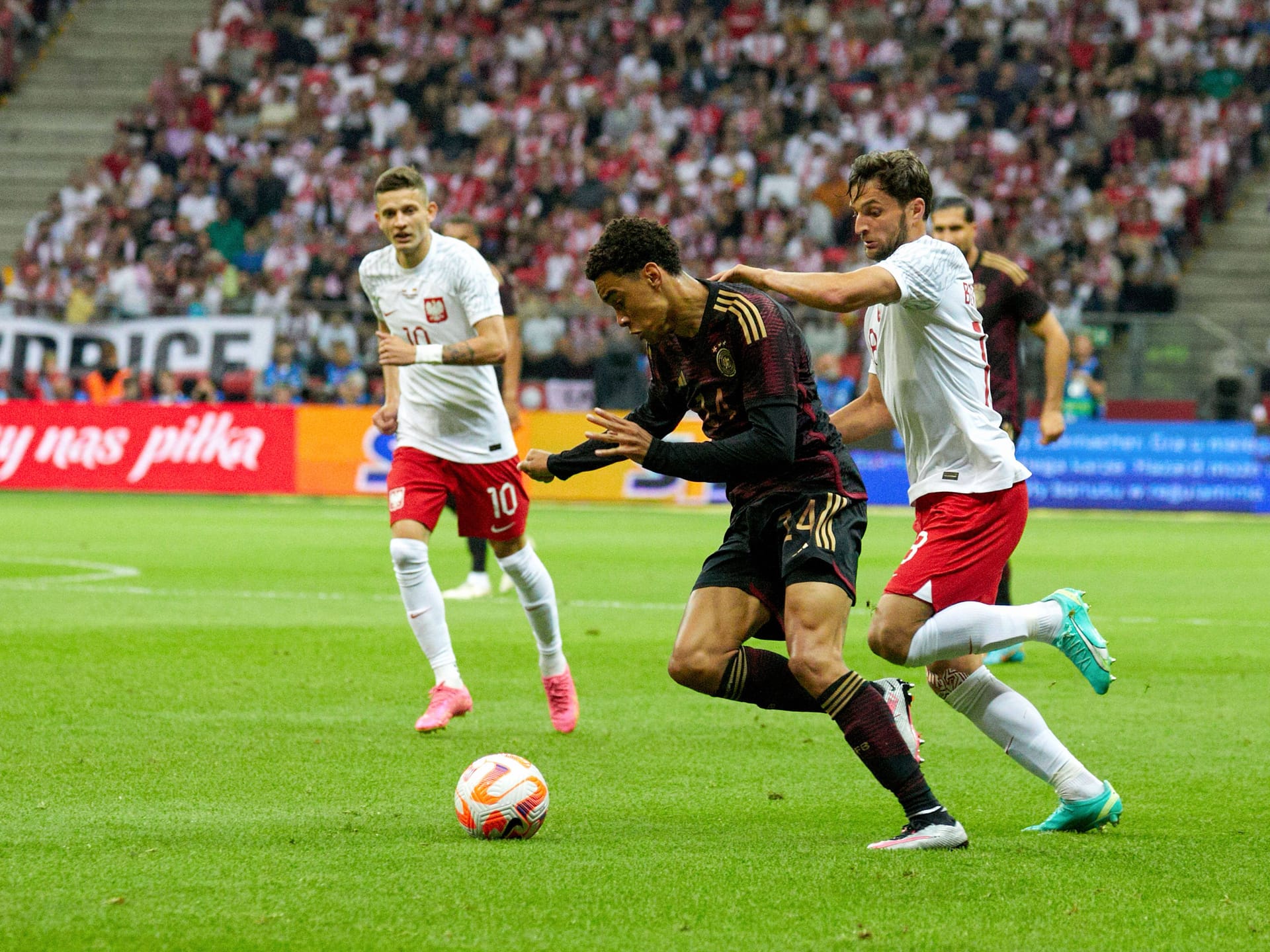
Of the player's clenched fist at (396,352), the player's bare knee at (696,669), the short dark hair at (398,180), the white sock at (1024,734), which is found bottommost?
the white sock at (1024,734)

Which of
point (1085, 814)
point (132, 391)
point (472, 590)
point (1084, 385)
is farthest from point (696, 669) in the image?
point (132, 391)

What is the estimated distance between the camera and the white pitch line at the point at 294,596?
12.0 metres

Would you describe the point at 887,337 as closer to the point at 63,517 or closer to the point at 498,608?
the point at 498,608

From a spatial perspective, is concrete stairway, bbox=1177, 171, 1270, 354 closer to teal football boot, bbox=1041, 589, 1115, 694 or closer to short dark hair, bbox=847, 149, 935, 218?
teal football boot, bbox=1041, 589, 1115, 694

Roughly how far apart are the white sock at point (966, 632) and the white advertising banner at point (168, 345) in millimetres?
20537

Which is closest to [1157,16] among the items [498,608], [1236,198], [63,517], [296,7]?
[1236,198]

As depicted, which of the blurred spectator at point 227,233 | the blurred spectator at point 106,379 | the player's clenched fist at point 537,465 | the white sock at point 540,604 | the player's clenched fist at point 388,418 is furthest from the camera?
the blurred spectator at point 227,233

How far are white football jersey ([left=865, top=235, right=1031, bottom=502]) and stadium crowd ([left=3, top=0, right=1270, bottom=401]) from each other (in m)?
18.0

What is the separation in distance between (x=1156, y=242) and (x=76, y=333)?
1526cm

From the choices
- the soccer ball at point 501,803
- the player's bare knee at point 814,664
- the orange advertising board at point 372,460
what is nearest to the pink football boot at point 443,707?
the soccer ball at point 501,803

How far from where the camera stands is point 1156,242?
25562 mm

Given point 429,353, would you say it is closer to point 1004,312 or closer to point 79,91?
point 1004,312

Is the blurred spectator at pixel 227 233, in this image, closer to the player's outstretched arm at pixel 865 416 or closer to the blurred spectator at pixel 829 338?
the blurred spectator at pixel 829 338

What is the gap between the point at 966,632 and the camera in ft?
18.0
